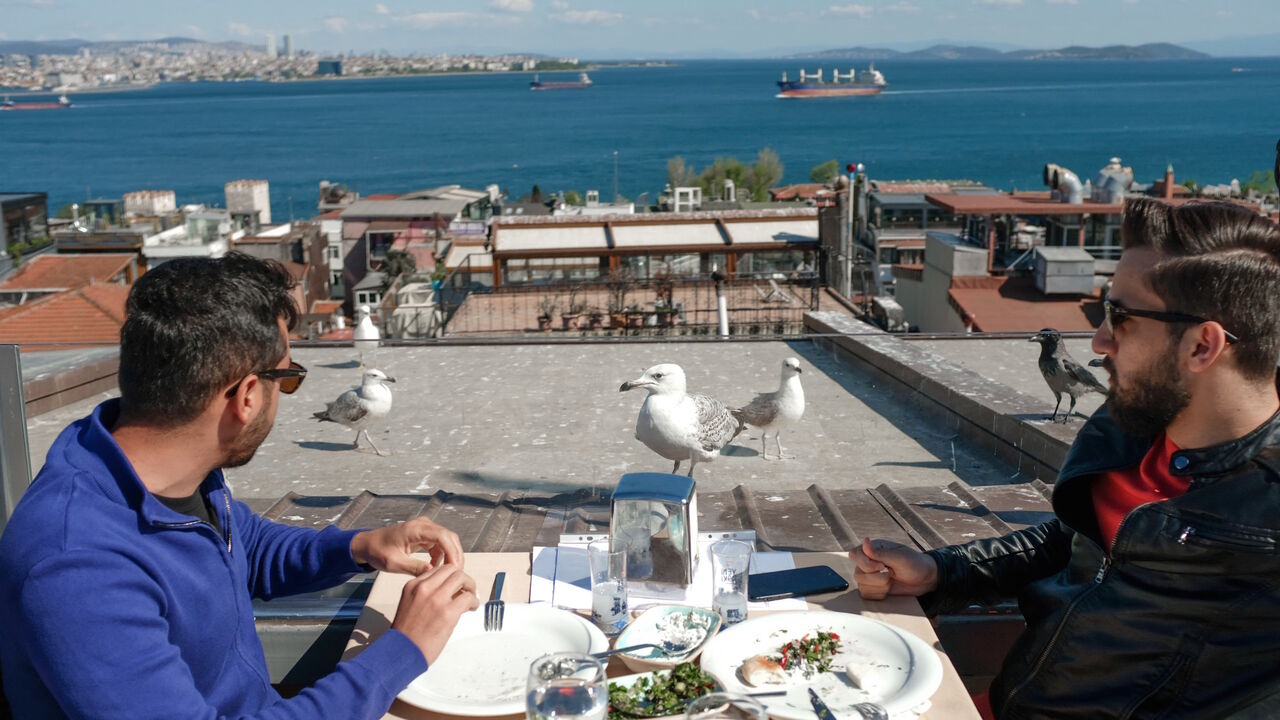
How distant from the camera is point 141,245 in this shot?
36.8 meters

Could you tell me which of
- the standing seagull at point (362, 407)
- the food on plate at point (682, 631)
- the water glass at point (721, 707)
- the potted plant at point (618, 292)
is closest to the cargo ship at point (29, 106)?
the potted plant at point (618, 292)

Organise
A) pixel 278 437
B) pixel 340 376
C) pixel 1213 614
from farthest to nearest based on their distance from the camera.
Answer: pixel 340 376, pixel 278 437, pixel 1213 614

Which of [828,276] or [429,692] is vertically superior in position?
[429,692]

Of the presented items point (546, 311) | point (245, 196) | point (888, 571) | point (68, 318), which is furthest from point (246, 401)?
point (245, 196)

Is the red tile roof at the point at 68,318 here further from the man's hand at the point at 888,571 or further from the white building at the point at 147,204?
the white building at the point at 147,204

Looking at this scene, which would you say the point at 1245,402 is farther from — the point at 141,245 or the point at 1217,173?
the point at 1217,173

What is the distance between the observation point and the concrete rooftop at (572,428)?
5.62 metres

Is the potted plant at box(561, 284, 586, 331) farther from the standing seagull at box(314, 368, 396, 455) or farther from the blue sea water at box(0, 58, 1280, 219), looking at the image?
the blue sea water at box(0, 58, 1280, 219)

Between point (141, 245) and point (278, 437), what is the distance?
34061 mm

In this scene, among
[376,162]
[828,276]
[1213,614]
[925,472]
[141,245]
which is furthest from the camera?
[376,162]

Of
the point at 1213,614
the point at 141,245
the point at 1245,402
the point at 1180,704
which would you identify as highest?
the point at 1245,402

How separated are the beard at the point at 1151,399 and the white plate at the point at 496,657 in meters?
1.04

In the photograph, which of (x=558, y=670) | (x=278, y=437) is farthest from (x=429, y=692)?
(x=278, y=437)

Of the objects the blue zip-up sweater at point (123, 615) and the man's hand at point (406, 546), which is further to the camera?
the man's hand at point (406, 546)
